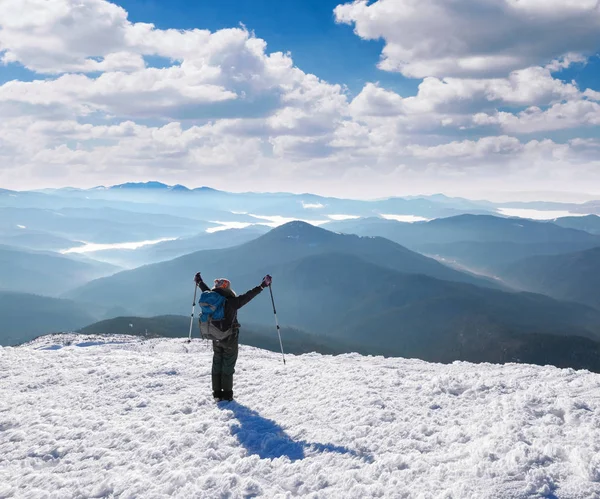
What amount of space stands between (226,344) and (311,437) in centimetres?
381

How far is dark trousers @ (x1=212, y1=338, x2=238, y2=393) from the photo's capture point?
1295 centimetres

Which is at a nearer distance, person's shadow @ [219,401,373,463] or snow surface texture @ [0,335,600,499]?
snow surface texture @ [0,335,600,499]

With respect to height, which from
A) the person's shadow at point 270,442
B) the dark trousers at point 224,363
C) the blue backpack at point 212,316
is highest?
the blue backpack at point 212,316

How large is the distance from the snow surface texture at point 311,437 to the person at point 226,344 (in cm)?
51

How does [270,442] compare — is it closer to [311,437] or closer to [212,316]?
[311,437]

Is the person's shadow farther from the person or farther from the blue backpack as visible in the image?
the blue backpack

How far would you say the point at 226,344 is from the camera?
12.9 meters

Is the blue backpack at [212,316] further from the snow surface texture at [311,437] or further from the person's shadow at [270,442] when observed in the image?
the person's shadow at [270,442]

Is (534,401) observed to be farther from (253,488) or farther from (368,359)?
(368,359)

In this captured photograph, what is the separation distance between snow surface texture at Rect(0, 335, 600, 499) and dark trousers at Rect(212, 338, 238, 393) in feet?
1.86

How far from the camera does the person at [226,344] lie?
12.7 m

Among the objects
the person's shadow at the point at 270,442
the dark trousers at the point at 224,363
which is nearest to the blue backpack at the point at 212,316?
the dark trousers at the point at 224,363

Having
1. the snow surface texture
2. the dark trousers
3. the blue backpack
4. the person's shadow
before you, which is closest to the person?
the dark trousers

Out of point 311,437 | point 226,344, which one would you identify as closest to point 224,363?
point 226,344
